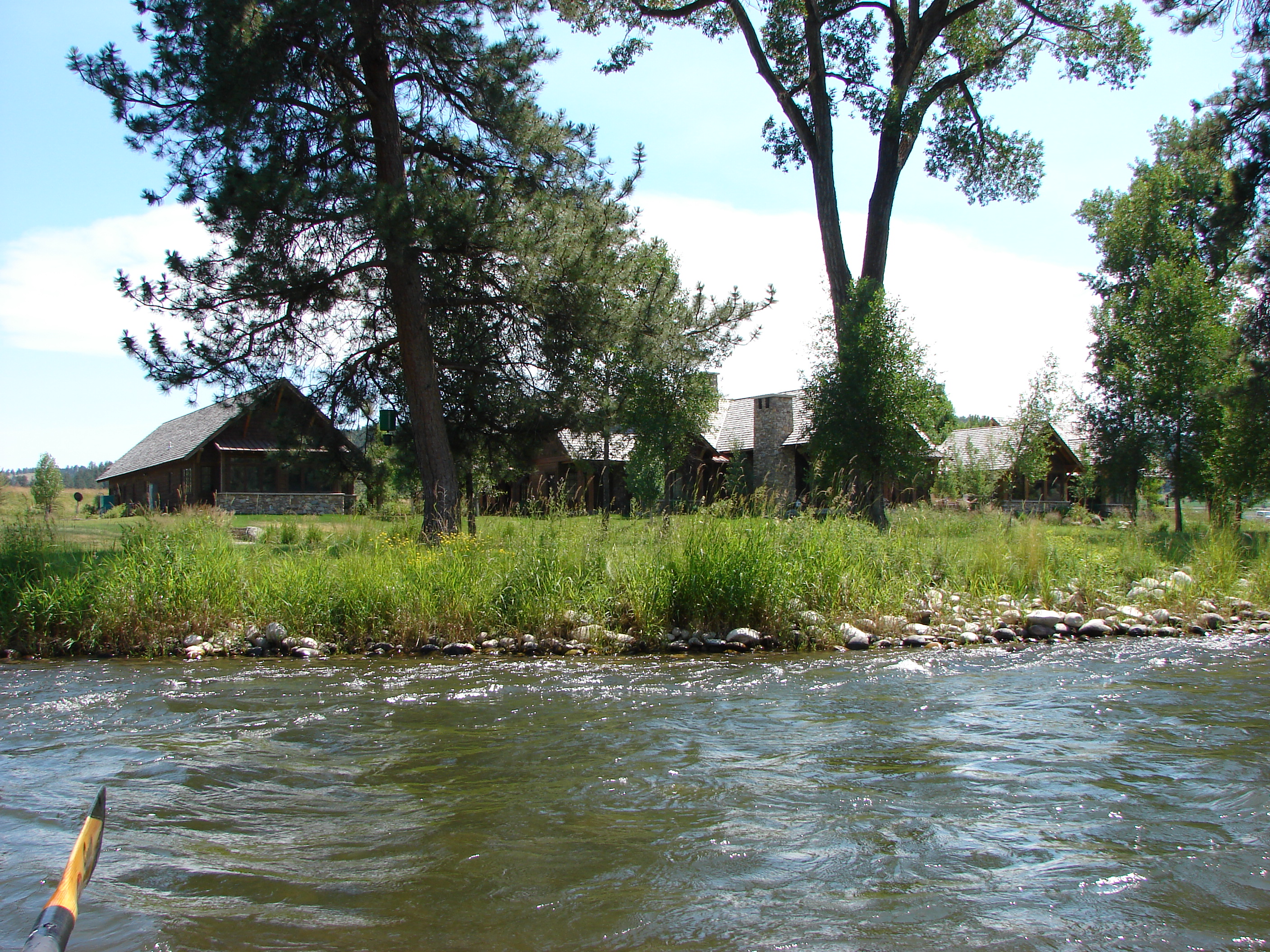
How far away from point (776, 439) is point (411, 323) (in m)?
24.1

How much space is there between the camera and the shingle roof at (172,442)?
35312 millimetres

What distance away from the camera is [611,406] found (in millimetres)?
15023

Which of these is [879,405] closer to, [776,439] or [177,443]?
[776,439]

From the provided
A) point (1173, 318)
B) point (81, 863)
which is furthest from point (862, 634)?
point (1173, 318)

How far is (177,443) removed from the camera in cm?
3781

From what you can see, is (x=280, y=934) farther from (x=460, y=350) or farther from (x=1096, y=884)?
(x=460, y=350)

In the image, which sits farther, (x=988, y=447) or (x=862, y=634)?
(x=988, y=447)

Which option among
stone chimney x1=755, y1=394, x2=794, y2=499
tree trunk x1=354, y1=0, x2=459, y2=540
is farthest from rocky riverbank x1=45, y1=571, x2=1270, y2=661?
stone chimney x1=755, y1=394, x2=794, y2=499

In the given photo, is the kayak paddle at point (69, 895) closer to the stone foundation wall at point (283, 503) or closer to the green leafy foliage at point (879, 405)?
the green leafy foliage at point (879, 405)

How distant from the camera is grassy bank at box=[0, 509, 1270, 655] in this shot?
879 cm

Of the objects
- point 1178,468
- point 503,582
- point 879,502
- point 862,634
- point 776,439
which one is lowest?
point 862,634

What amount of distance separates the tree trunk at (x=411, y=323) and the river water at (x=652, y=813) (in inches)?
255

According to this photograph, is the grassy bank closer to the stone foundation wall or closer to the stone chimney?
the stone chimney

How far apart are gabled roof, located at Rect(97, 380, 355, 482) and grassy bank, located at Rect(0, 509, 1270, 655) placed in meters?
19.2
